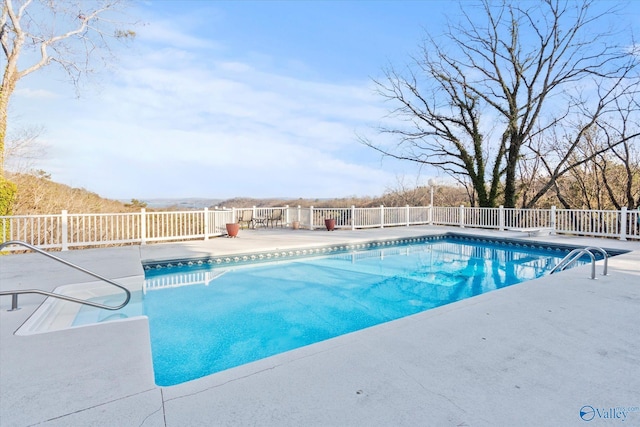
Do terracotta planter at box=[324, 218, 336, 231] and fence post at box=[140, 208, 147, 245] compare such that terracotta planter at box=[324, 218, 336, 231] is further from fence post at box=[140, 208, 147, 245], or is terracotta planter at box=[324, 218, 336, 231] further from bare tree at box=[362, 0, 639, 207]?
fence post at box=[140, 208, 147, 245]

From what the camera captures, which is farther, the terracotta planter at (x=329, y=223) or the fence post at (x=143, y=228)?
the terracotta planter at (x=329, y=223)

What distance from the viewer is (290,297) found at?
5.02 metres

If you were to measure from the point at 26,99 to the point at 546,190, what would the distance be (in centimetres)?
1829

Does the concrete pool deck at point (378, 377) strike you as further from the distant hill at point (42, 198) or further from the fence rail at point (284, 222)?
the distant hill at point (42, 198)

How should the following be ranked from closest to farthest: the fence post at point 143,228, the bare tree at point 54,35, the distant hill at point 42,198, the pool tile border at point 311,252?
the pool tile border at point 311,252 < the fence post at point 143,228 < the bare tree at point 54,35 < the distant hill at point 42,198

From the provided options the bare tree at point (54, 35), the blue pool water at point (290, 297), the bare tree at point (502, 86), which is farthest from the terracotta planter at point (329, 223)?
the bare tree at point (54, 35)

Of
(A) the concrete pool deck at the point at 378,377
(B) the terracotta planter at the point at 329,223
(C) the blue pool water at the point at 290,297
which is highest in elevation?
(B) the terracotta planter at the point at 329,223

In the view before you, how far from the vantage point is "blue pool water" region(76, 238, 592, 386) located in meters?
3.34

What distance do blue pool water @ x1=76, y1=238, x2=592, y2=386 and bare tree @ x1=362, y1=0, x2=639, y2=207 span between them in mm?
6718

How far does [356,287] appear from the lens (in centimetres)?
557

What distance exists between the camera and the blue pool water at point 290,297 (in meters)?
3.34
